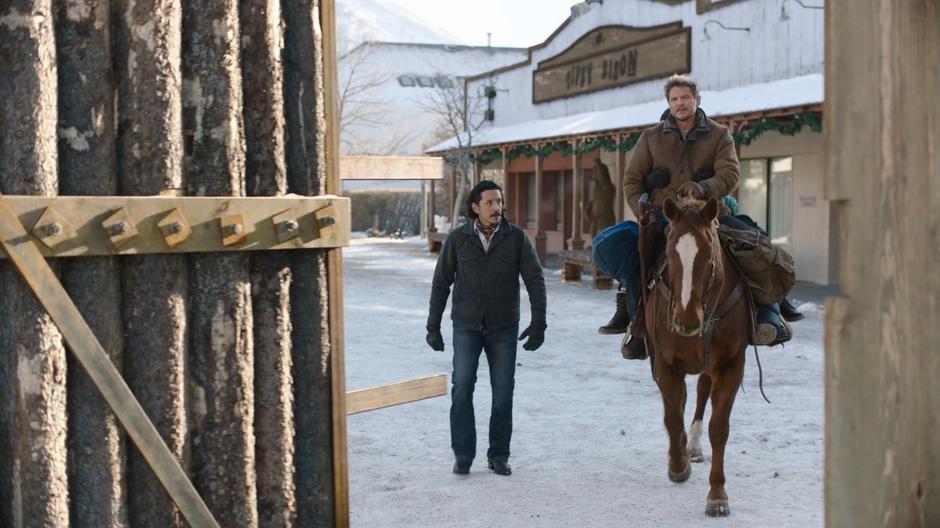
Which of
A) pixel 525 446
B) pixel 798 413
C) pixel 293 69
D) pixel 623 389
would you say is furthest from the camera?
pixel 623 389

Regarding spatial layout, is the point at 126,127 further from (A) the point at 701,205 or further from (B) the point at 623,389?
(B) the point at 623,389

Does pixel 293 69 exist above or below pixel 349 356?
above

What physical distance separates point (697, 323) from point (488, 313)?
4.79ft

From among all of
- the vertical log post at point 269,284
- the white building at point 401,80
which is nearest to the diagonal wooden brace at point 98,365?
the vertical log post at point 269,284

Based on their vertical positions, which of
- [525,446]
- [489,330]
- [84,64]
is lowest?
[525,446]

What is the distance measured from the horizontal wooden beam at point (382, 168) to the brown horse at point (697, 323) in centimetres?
142

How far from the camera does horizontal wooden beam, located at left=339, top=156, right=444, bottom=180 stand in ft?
15.5

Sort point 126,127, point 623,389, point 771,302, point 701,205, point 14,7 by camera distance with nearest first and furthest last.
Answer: point 14,7
point 126,127
point 701,205
point 771,302
point 623,389

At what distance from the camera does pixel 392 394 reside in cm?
388

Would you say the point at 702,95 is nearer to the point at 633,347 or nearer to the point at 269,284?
the point at 633,347

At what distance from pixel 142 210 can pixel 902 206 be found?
2.11 meters

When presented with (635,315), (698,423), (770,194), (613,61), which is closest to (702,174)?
(635,315)

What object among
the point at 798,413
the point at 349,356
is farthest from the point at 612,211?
the point at 798,413

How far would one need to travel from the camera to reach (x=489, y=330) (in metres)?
6.52
